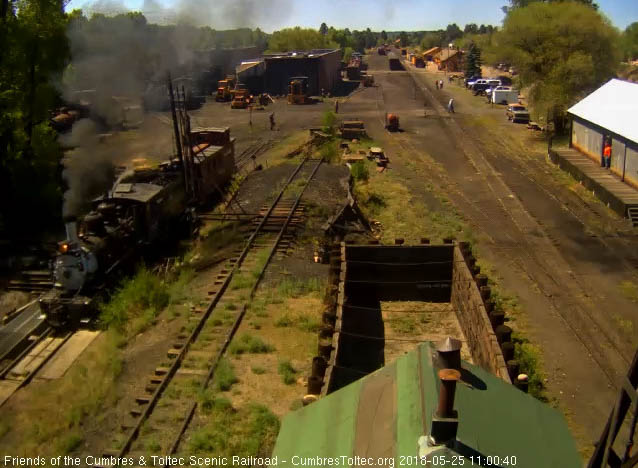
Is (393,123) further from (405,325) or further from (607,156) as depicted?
(405,325)

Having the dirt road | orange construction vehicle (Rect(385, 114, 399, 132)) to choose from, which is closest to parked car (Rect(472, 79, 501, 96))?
orange construction vehicle (Rect(385, 114, 399, 132))

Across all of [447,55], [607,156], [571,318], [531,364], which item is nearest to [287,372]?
[531,364]

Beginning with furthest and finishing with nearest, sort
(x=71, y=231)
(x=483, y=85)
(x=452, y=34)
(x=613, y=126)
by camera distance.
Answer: (x=452, y=34) < (x=483, y=85) < (x=613, y=126) < (x=71, y=231)

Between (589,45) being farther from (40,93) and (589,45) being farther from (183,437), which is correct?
(183,437)

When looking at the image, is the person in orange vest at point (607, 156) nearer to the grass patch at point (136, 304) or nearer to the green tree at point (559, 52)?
the green tree at point (559, 52)

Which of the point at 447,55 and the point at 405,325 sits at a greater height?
the point at 447,55

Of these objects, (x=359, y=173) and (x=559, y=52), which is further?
(x=559, y=52)

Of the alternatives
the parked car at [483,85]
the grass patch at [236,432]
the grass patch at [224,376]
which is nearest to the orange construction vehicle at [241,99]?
the parked car at [483,85]

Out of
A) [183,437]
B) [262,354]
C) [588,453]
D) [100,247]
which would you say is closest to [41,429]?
[183,437]
